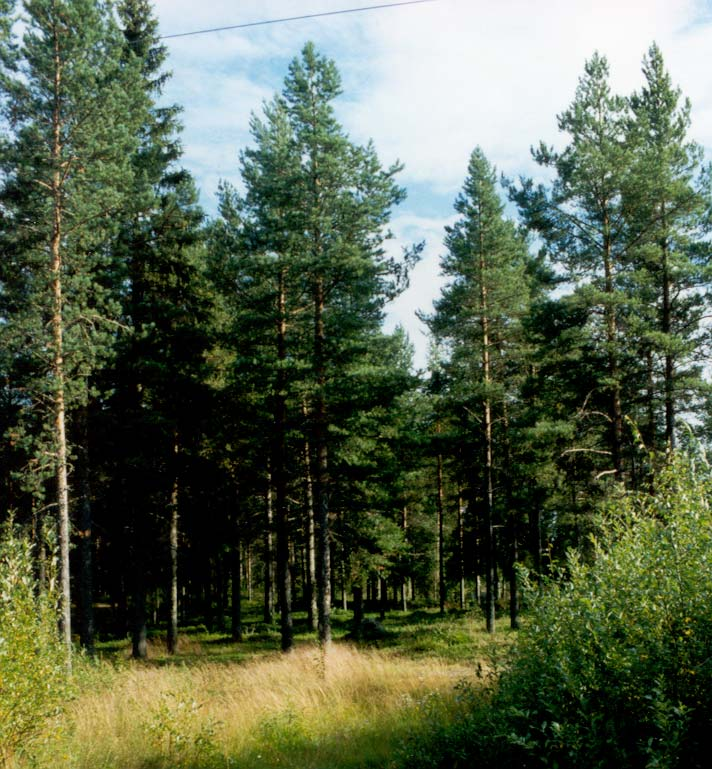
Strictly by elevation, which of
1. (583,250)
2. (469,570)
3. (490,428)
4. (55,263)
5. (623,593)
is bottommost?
(469,570)

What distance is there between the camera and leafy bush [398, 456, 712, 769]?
505 centimetres

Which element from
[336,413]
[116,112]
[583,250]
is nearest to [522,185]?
[583,250]

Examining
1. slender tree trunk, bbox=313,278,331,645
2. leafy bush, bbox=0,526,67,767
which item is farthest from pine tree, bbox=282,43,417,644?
leafy bush, bbox=0,526,67,767

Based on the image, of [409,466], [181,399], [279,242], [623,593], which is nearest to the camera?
[623,593]

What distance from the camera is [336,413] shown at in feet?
61.8

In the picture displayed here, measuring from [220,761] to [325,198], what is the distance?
14.9m

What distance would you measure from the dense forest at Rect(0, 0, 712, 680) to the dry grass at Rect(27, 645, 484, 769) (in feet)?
15.7

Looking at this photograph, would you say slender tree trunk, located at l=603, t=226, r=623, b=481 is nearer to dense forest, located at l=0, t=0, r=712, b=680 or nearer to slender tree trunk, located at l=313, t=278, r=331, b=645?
dense forest, located at l=0, t=0, r=712, b=680

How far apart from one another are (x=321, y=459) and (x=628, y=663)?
1400 centimetres

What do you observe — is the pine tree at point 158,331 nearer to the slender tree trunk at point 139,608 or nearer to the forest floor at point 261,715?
the slender tree trunk at point 139,608

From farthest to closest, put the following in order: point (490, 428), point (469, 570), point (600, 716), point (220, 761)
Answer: point (469, 570), point (490, 428), point (220, 761), point (600, 716)

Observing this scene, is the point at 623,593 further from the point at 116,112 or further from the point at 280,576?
the point at 280,576

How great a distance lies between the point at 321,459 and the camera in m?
18.9

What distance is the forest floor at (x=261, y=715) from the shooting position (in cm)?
773
